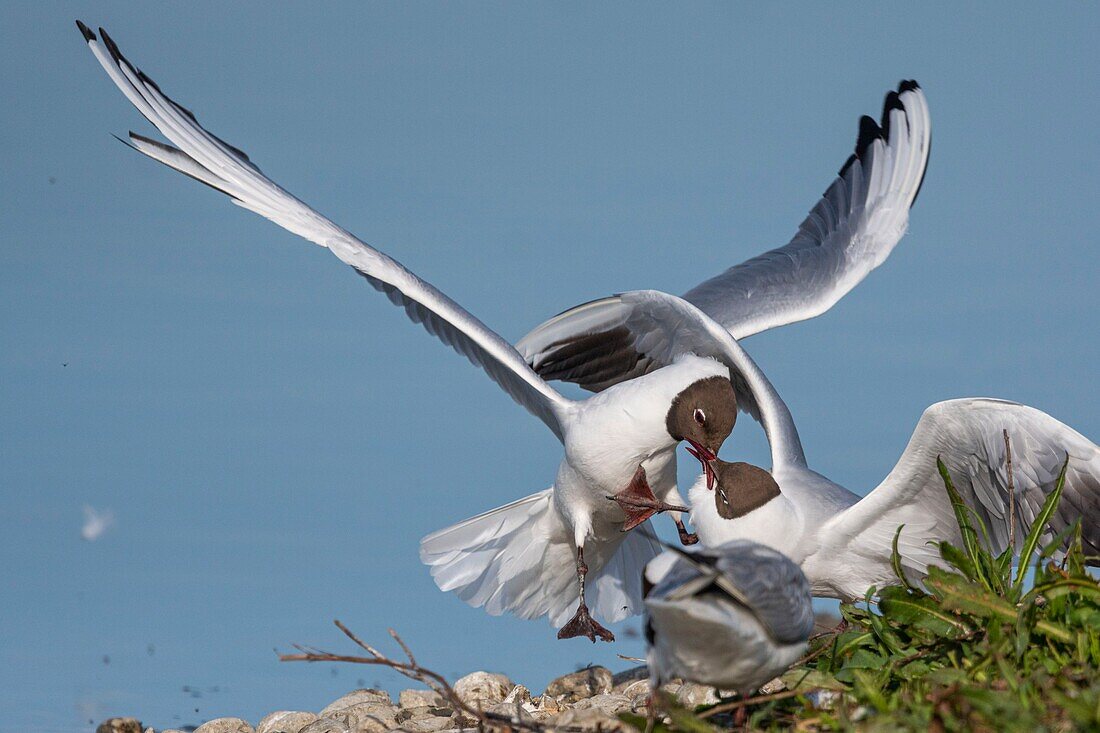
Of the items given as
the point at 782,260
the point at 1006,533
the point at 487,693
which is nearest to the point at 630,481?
the point at 487,693

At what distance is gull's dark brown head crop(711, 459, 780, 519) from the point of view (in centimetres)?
529

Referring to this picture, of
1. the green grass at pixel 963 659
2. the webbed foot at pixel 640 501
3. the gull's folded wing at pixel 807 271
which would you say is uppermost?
the gull's folded wing at pixel 807 271

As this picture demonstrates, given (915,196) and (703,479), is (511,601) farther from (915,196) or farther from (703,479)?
(915,196)

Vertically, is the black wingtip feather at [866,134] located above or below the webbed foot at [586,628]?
above

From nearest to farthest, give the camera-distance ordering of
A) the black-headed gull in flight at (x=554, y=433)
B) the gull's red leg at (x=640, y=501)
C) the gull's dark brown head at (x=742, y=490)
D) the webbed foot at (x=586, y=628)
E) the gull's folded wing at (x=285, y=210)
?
the gull's dark brown head at (x=742, y=490)
the black-headed gull in flight at (x=554, y=433)
the gull's red leg at (x=640, y=501)
the gull's folded wing at (x=285, y=210)
the webbed foot at (x=586, y=628)

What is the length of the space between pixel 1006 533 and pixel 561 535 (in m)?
2.74

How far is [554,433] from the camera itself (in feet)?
23.3

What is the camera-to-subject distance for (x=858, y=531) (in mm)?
5410

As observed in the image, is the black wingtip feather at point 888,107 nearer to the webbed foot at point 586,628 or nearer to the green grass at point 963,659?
the webbed foot at point 586,628

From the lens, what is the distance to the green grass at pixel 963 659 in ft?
10.2

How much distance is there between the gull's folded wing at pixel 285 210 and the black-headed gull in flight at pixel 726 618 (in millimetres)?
3174

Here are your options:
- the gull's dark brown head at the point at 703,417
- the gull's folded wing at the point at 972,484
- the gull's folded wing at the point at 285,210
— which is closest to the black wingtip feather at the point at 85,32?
the gull's folded wing at the point at 285,210

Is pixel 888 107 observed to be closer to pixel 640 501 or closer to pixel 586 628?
pixel 640 501

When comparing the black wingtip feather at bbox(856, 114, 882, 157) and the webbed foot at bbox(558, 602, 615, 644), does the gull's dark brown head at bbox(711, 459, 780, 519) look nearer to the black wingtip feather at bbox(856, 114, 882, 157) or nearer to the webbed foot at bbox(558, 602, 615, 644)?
the webbed foot at bbox(558, 602, 615, 644)
